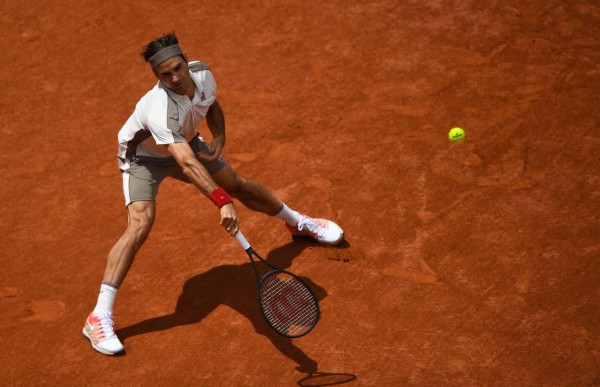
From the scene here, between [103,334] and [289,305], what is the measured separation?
1.28 meters

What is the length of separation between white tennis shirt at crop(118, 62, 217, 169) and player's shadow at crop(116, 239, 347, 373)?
1.07 metres

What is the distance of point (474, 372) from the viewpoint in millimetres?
5090

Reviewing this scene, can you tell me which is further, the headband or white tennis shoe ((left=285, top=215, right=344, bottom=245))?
→ white tennis shoe ((left=285, top=215, right=344, bottom=245))

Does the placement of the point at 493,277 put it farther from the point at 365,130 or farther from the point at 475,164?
the point at 365,130

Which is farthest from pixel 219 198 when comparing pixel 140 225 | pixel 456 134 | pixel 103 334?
pixel 456 134

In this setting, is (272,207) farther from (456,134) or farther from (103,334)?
(456,134)

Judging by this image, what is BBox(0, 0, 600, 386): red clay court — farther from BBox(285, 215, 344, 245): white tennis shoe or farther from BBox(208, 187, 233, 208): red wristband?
BBox(208, 187, 233, 208): red wristband

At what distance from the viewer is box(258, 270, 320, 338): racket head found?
526 centimetres

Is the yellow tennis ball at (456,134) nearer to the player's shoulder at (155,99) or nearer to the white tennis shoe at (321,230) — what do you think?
the white tennis shoe at (321,230)

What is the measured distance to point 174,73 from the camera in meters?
5.32

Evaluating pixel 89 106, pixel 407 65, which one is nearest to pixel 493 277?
pixel 407 65

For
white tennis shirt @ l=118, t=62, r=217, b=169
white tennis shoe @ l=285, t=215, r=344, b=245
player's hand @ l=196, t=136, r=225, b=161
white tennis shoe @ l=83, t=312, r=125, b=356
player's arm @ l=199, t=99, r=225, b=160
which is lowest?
white tennis shoe @ l=285, t=215, r=344, b=245

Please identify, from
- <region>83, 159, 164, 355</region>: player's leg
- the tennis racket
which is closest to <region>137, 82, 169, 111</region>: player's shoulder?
<region>83, 159, 164, 355</region>: player's leg

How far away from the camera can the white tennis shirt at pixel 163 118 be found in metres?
5.25
